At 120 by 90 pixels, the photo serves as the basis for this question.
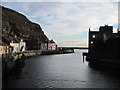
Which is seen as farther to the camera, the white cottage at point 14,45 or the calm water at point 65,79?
the white cottage at point 14,45

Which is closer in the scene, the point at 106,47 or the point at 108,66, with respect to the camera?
the point at 108,66

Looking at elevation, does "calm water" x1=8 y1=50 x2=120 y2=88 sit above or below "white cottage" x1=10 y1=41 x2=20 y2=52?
below

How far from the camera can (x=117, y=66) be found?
48531 millimetres

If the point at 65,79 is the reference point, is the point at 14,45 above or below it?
above

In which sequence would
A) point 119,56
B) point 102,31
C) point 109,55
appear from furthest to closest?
1. point 102,31
2. point 109,55
3. point 119,56

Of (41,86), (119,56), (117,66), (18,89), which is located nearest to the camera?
(18,89)

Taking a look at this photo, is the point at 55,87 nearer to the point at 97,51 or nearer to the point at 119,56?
the point at 119,56

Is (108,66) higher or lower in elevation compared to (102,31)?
lower

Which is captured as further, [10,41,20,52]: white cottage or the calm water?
[10,41,20,52]: white cottage

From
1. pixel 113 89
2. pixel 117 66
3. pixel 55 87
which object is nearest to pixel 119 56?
pixel 117 66

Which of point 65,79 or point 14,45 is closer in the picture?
point 65,79

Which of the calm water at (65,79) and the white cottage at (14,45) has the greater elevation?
the white cottage at (14,45)

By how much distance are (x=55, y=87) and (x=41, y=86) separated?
2.12 metres

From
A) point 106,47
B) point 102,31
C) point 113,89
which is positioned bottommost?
point 113,89
